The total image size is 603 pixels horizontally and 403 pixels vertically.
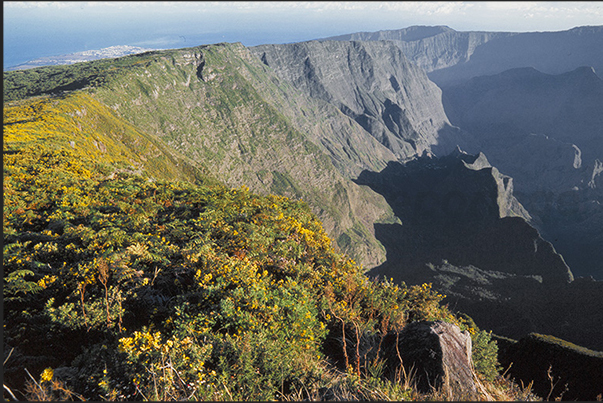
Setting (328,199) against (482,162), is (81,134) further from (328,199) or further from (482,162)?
(482,162)

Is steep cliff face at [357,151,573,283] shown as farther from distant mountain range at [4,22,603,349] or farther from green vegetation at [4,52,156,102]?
green vegetation at [4,52,156,102]

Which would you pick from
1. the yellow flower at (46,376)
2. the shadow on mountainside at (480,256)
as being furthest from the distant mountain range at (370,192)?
the yellow flower at (46,376)

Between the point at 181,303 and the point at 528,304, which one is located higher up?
the point at 181,303

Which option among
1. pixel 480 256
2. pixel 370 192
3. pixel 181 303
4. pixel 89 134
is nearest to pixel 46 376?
pixel 181 303

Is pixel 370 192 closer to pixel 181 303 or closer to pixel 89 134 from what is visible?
pixel 89 134

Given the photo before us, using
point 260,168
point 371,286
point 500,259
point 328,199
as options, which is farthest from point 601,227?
point 371,286

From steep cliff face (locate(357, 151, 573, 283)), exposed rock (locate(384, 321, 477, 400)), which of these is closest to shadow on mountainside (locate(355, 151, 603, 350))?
steep cliff face (locate(357, 151, 573, 283))

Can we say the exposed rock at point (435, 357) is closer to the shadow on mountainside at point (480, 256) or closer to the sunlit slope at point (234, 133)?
the shadow on mountainside at point (480, 256)
